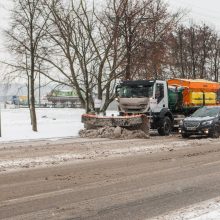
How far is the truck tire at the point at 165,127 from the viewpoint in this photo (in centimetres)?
2595

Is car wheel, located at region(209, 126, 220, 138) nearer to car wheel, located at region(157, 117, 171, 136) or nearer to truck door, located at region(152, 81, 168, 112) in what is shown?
car wheel, located at region(157, 117, 171, 136)

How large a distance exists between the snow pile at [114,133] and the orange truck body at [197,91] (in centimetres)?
534

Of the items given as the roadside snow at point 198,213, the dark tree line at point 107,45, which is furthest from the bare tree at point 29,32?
the roadside snow at point 198,213

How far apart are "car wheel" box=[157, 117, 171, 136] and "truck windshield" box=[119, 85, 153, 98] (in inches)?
68.1

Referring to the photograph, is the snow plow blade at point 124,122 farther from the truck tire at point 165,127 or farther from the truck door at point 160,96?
the truck tire at point 165,127

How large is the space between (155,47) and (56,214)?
80.9 ft

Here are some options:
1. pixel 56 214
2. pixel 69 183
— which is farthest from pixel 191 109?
pixel 56 214

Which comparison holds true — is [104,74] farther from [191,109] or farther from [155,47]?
[191,109]

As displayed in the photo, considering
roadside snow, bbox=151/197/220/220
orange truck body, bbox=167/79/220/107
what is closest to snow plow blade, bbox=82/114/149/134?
orange truck body, bbox=167/79/220/107

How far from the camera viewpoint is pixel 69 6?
3125 centimetres

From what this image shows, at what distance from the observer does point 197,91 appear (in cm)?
2898

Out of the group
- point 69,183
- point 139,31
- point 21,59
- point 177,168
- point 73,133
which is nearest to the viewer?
point 69,183

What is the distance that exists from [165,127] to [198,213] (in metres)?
18.5

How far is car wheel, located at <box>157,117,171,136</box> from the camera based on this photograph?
25959 mm
